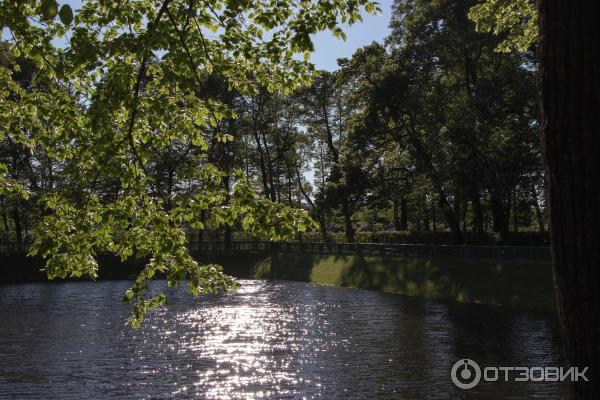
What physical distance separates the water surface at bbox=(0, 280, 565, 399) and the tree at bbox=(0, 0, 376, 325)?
873cm

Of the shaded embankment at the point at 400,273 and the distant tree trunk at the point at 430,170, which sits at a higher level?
the distant tree trunk at the point at 430,170

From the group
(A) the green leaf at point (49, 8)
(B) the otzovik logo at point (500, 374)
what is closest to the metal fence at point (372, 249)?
(B) the otzovik logo at point (500, 374)

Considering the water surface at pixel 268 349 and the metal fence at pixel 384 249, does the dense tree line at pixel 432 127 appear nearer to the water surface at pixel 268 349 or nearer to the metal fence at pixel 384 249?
the metal fence at pixel 384 249

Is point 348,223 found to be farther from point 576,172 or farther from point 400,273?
point 576,172

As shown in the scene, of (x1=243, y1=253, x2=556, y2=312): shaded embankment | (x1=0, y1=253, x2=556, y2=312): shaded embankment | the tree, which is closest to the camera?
the tree

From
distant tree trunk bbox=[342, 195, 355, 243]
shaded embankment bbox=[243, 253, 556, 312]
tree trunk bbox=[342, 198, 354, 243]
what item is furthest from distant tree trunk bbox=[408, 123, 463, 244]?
tree trunk bbox=[342, 198, 354, 243]

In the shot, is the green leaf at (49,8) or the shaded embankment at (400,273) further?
the shaded embankment at (400,273)

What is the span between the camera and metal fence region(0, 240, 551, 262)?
3519 centimetres

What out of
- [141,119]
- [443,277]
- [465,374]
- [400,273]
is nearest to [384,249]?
[400,273]

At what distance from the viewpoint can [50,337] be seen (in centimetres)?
2384

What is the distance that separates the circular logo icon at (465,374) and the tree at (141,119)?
10.9 m

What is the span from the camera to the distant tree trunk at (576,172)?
3.12 metres

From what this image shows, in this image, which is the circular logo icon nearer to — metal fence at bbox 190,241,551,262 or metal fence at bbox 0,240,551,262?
metal fence at bbox 0,240,551,262

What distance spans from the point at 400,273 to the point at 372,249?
6.72m
